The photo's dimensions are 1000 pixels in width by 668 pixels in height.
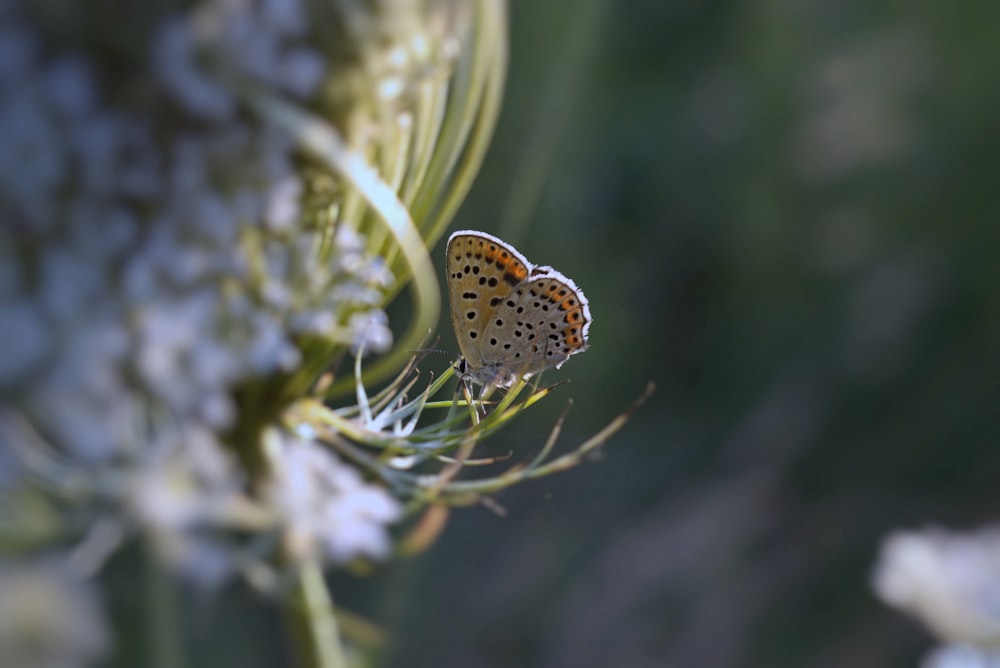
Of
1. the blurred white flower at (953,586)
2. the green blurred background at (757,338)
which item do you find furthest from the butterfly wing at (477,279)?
the green blurred background at (757,338)

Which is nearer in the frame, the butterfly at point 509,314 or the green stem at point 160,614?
the green stem at point 160,614

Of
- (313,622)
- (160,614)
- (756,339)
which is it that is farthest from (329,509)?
(756,339)

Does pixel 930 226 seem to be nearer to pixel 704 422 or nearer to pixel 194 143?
pixel 704 422

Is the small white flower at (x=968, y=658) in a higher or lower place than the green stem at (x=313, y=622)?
higher

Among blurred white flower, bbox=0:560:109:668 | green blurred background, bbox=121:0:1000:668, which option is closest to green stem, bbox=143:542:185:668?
blurred white flower, bbox=0:560:109:668

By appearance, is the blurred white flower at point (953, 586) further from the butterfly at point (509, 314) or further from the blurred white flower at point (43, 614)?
the blurred white flower at point (43, 614)
